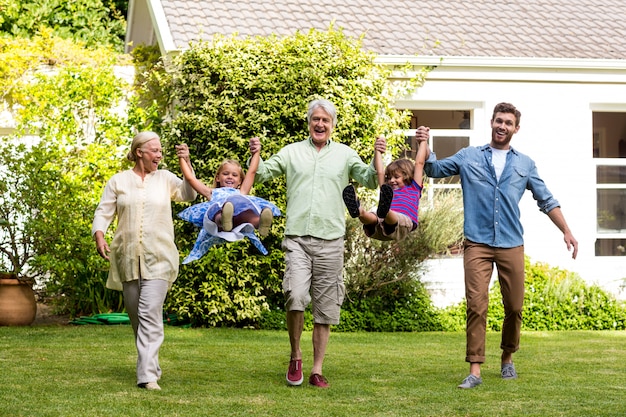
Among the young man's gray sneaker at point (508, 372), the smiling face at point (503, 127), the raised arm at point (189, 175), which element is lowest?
the young man's gray sneaker at point (508, 372)

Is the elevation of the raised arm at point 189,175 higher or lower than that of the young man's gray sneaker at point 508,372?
higher

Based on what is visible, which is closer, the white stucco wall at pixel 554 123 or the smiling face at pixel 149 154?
the smiling face at pixel 149 154

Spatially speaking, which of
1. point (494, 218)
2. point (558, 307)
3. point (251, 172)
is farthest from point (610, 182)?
point (251, 172)

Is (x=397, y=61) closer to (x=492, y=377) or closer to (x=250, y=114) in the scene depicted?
(x=250, y=114)

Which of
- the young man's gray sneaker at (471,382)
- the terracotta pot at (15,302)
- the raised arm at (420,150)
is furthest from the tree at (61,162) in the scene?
the young man's gray sneaker at (471,382)

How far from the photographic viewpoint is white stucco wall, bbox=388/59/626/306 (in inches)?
534

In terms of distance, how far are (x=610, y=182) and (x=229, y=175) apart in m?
8.01

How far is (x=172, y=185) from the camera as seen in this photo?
24.8 ft

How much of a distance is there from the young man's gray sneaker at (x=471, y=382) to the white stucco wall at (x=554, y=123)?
6.02 meters

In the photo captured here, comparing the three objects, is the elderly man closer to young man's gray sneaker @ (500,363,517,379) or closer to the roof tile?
young man's gray sneaker @ (500,363,517,379)

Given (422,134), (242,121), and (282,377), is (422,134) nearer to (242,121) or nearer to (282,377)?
(282,377)

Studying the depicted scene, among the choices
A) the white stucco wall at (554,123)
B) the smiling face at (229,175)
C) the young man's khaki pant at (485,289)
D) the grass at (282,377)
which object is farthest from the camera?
the white stucco wall at (554,123)

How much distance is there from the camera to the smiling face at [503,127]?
755cm

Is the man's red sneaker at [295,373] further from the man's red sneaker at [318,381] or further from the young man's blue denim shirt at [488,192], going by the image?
the young man's blue denim shirt at [488,192]
